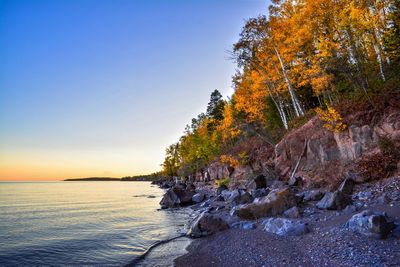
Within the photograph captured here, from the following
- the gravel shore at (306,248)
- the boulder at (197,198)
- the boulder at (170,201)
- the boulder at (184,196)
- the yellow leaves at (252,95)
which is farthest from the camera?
the yellow leaves at (252,95)

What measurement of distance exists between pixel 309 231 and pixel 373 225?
2.30m

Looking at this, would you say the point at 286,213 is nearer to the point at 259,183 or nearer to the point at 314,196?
the point at 314,196

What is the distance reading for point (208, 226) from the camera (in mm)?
11961

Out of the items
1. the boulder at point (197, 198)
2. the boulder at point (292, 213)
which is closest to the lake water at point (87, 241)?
the boulder at point (292, 213)

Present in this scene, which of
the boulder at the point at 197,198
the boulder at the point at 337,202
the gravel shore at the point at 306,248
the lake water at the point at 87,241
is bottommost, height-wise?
the boulder at the point at 197,198

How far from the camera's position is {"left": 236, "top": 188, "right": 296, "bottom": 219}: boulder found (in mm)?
12766

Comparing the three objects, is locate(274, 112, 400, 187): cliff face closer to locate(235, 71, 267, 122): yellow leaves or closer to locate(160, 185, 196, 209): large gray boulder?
locate(235, 71, 267, 122): yellow leaves

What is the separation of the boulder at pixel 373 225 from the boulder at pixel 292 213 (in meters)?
3.51

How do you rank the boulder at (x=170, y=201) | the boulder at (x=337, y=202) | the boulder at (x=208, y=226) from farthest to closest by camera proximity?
the boulder at (x=170, y=201) < the boulder at (x=208, y=226) < the boulder at (x=337, y=202)

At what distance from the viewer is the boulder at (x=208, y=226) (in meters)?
11.9

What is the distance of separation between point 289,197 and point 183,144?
211 feet

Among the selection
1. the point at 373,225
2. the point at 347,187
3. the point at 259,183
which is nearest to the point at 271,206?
the point at 347,187

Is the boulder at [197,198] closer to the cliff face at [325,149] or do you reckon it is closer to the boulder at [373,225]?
the cliff face at [325,149]

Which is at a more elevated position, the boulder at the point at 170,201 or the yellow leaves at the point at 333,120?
the yellow leaves at the point at 333,120
